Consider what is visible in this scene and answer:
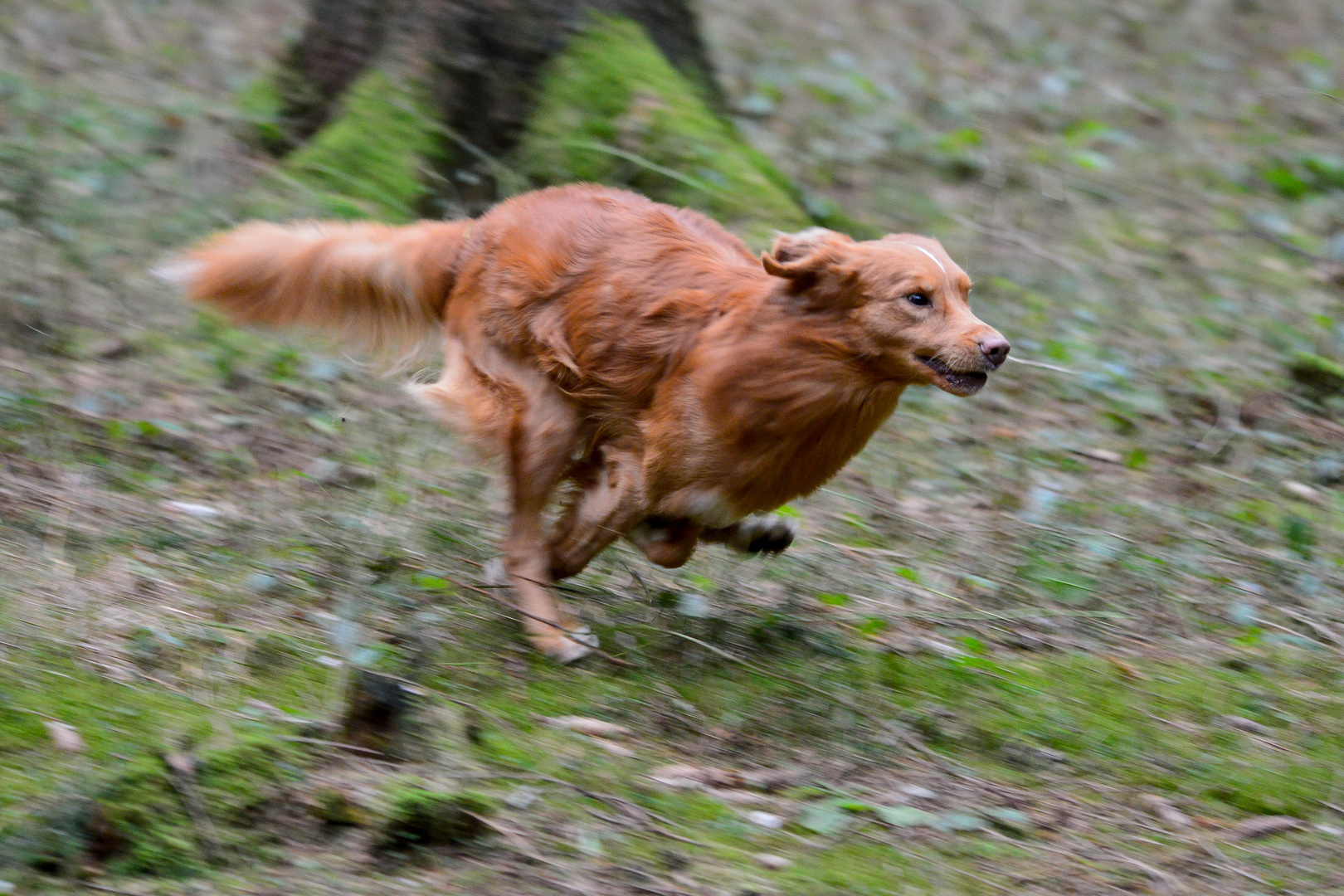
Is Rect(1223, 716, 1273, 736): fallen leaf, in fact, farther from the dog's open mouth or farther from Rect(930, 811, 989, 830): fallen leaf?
the dog's open mouth

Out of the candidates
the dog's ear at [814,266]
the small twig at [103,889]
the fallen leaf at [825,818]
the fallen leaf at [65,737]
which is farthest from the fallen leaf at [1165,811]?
the fallen leaf at [65,737]

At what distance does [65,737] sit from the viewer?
3.51m

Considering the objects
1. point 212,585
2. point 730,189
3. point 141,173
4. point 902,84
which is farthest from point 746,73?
point 212,585

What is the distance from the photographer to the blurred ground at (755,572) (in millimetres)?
3684

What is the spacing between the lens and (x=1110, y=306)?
8289mm

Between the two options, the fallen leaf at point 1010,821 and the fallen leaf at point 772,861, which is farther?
the fallen leaf at point 1010,821

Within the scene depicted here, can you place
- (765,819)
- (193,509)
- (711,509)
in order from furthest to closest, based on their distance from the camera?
(193,509) → (711,509) → (765,819)

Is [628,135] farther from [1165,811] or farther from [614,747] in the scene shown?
[1165,811]

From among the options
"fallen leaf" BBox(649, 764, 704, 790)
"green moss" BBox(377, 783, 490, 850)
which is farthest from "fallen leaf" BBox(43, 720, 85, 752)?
"fallen leaf" BBox(649, 764, 704, 790)

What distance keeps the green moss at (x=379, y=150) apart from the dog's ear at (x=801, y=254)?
340 cm

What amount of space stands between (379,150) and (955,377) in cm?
427

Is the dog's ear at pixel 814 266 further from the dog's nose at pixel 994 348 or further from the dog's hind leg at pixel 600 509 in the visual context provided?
the dog's hind leg at pixel 600 509

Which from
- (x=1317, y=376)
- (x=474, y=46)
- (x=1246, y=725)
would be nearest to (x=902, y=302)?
(x=1246, y=725)

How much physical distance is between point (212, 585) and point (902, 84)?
26.1ft
